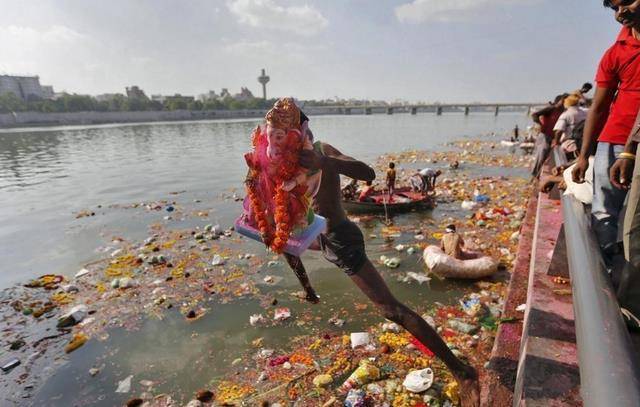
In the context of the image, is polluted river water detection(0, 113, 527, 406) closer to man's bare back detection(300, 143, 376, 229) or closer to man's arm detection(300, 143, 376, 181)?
man's bare back detection(300, 143, 376, 229)

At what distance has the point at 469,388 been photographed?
2766 millimetres

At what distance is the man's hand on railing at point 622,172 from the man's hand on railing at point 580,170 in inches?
25.4

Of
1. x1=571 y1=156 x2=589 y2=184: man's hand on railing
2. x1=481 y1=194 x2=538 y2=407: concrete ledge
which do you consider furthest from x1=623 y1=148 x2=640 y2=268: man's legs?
x1=481 y1=194 x2=538 y2=407: concrete ledge

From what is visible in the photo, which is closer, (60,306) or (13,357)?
(13,357)

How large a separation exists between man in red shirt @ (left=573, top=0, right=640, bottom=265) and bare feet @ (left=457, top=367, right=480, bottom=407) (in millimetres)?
1545

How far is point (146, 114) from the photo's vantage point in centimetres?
8762

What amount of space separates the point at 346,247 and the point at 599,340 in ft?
5.82

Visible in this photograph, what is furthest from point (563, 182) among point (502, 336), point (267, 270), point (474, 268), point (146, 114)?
point (146, 114)

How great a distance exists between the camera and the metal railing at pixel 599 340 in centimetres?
114

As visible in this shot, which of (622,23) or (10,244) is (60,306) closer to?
(10,244)

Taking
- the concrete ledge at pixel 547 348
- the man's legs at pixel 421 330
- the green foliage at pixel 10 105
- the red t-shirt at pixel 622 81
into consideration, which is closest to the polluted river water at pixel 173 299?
the man's legs at pixel 421 330

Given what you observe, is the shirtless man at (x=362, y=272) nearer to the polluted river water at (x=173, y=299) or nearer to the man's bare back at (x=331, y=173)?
the man's bare back at (x=331, y=173)

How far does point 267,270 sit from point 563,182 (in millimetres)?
4978

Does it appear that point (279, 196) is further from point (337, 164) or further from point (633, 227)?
point (633, 227)
